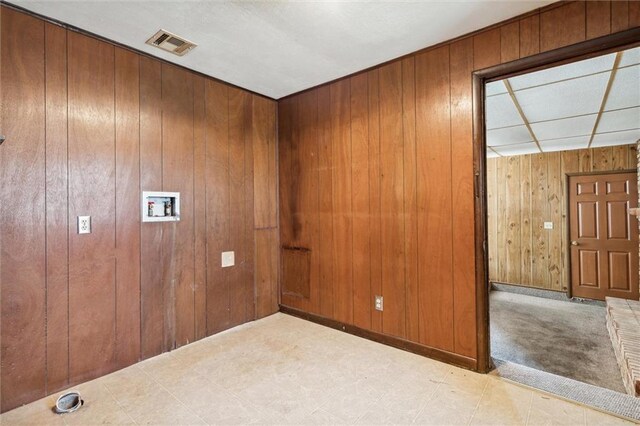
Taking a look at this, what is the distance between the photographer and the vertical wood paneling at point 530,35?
208 centimetres

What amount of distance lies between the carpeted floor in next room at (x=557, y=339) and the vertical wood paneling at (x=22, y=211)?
3.77 m

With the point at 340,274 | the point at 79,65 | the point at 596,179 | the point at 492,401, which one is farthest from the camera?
the point at 596,179

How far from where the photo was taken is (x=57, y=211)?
2.16m

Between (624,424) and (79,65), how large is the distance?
14.1 ft

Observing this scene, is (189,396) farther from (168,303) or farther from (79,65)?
(79,65)

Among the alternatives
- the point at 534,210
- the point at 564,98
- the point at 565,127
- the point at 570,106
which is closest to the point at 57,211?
the point at 564,98

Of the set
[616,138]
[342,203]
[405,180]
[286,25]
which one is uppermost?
[286,25]

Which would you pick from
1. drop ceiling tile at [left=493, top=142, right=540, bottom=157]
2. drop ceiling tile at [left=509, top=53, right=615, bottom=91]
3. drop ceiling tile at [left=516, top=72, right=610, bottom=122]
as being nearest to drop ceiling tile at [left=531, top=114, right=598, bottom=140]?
drop ceiling tile at [left=516, top=72, right=610, bottom=122]

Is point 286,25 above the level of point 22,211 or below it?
above

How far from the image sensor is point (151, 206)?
2.65 metres

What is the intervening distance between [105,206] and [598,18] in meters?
3.67

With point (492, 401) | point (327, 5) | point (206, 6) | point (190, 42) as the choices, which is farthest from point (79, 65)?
point (492, 401)

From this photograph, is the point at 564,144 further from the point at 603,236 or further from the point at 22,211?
the point at 22,211

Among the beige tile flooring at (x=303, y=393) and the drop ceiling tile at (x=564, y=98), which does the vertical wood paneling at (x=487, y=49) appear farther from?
the beige tile flooring at (x=303, y=393)
